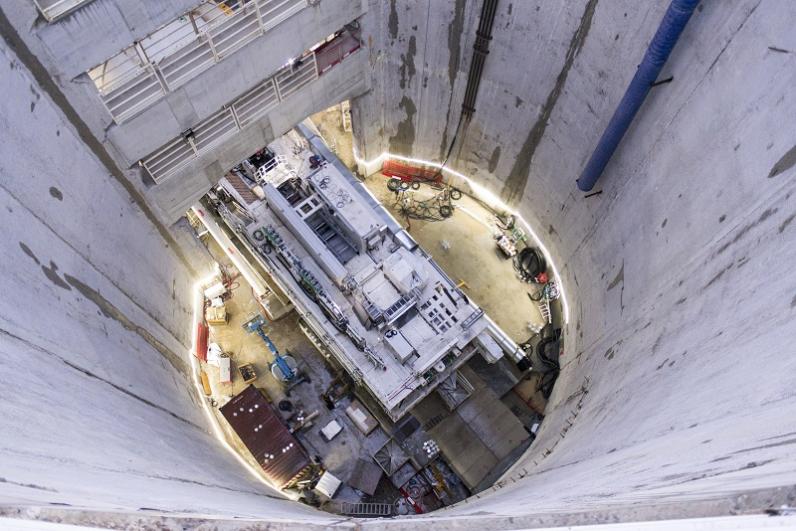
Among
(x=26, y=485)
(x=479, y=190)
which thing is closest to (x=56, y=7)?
(x=26, y=485)

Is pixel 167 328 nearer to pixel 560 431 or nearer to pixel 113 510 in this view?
pixel 113 510

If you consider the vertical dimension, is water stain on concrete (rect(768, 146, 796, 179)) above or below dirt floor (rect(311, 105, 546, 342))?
below

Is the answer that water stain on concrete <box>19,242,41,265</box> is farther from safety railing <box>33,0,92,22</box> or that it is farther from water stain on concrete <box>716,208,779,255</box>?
water stain on concrete <box>716,208,779,255</box>

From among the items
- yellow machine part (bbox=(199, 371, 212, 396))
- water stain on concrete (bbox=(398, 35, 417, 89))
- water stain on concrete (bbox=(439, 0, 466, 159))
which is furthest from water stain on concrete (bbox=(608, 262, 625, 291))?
yellow machine part (bbox=(199, 371, 212, 396))

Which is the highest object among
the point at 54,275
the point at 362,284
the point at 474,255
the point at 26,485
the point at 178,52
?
the point at 178,52

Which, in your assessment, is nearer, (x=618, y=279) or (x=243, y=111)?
(x=618, y=279)

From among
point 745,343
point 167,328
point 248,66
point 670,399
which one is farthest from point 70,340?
point 745,343

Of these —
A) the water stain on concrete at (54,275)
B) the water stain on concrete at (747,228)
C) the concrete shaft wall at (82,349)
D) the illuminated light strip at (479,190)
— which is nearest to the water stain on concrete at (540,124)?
the illuminated light strip at (479,190)

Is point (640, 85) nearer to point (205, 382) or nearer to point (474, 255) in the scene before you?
point (474, 255)
